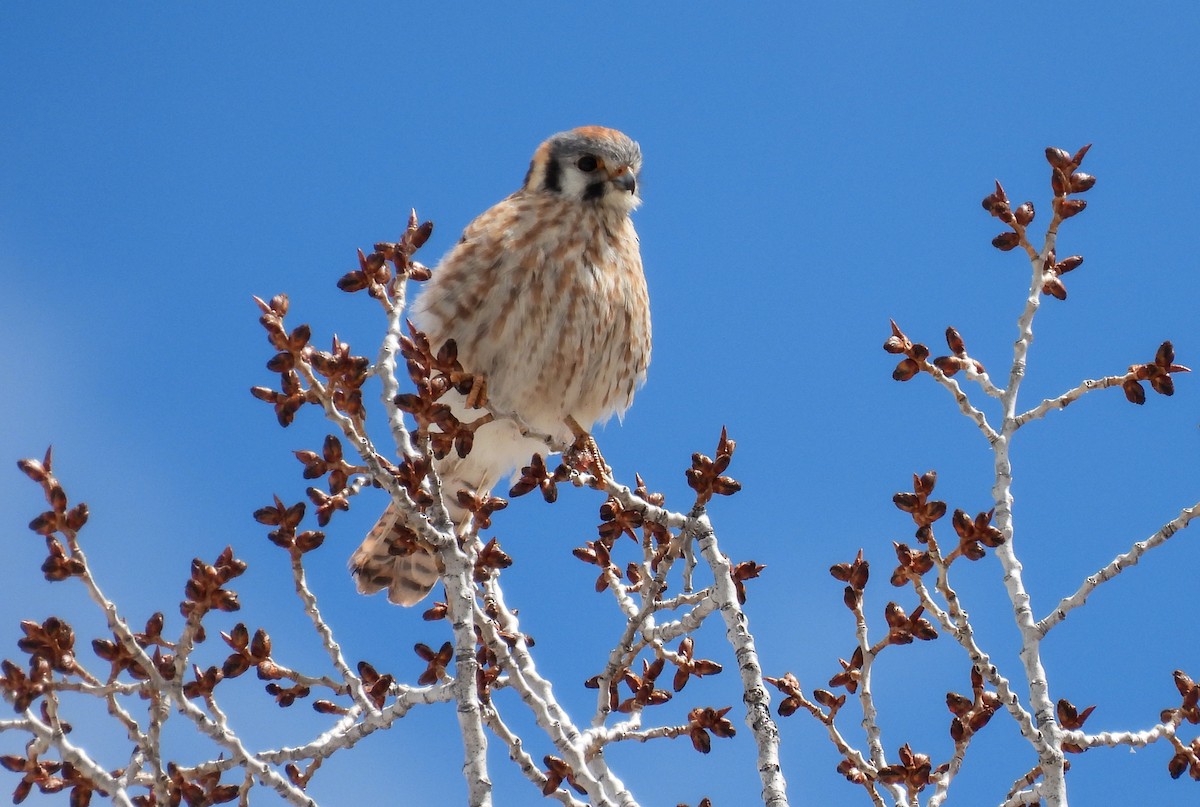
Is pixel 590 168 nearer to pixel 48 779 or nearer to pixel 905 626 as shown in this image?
pixel 905 626

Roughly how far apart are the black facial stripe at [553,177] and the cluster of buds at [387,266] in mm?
1419

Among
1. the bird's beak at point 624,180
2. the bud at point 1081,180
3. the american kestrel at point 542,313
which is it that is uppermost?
the bird's beak at point 624,180

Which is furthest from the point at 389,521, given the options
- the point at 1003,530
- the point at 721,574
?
the point at 1003,530

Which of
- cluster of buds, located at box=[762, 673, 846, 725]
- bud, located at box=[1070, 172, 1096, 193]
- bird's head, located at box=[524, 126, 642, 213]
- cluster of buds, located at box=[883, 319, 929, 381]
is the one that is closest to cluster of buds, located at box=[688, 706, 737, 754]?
cluster of buds, located at box=[762, 673, 846, 725]

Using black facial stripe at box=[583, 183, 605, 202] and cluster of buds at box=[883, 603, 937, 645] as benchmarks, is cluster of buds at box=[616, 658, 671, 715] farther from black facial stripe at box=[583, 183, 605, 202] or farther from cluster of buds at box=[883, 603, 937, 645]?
black facial stripe at box=[583, 183, 605, 202]

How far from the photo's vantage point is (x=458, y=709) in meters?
2.30

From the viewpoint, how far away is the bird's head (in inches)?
160

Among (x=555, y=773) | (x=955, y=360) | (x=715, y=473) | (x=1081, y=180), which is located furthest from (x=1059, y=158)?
(x=555, y=773)

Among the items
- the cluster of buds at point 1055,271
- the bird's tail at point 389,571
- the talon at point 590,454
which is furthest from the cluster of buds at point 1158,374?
the bird's tail at point 389,571

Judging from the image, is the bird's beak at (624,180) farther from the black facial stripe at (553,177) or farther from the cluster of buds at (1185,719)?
the cluster of buds at (1185,719)

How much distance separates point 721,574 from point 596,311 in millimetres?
1242

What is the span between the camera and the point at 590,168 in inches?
164

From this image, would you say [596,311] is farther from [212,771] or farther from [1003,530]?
[212,771]

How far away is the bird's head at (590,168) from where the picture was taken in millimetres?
4062
